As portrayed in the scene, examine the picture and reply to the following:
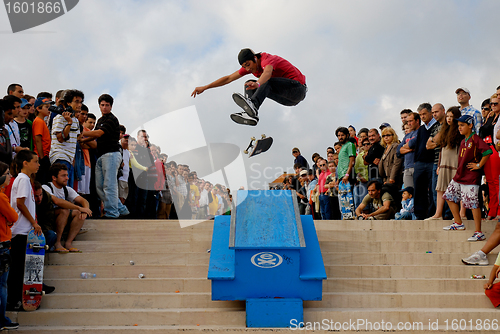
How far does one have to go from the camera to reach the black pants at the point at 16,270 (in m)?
5.04

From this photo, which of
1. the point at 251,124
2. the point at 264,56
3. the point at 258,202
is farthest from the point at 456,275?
the point at 264,56

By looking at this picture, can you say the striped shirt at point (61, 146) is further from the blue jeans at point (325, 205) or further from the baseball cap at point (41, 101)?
the blue jeans at point (325, 205)

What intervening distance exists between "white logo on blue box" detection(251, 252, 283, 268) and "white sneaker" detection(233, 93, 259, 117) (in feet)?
7.39

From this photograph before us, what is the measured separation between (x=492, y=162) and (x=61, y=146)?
22.1 ft

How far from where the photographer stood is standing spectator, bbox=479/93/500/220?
672cm

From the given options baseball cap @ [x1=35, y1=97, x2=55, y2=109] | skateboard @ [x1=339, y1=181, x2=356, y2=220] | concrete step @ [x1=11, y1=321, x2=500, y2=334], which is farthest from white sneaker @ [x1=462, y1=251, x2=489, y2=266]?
baseball cap @ [x1=35, y1=97, x2=55, y2=109]

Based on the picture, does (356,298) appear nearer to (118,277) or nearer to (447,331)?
(447,331)

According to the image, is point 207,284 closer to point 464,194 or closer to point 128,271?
point 128,271

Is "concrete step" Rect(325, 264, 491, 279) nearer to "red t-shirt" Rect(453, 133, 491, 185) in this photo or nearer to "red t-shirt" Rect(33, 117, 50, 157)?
"red t-shirt" Rect(453, 133, 491, 185)

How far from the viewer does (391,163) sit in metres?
8.84

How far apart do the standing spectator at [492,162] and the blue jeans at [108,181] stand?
6018mm

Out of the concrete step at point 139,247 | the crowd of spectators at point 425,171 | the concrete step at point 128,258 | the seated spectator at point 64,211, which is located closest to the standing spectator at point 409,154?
the crowd of spectators at point 425,171

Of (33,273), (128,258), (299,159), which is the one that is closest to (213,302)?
(128,258)

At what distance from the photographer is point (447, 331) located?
474 centimetres
